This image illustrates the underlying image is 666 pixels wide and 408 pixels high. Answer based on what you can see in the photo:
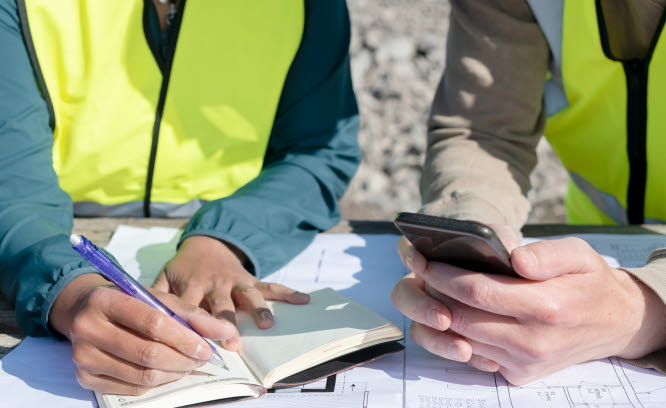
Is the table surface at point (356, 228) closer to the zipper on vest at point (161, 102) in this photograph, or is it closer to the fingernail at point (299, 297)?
the zipper on vest at point (161, 102)

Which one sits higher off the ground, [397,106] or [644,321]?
[644,321]

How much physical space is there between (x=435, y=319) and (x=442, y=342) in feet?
0.11

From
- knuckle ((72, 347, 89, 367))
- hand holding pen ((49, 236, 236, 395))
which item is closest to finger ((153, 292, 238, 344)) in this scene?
hand holding pen ((49, 236, 236, 395))

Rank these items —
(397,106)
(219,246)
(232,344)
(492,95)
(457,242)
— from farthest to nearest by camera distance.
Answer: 1. (397,106)
2. (492,95)
3. (219,246)
4. (232,344)
5. (457,242)

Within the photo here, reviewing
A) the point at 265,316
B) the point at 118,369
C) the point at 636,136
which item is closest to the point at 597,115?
the point at 636,136

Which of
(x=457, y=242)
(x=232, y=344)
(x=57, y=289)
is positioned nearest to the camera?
(x=457, y=242)

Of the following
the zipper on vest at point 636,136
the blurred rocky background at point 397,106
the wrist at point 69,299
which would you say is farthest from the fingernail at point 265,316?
the blurred rocky background at point 397,106

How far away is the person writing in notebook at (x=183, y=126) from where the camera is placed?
124cm

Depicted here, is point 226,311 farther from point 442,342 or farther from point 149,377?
point 442,342

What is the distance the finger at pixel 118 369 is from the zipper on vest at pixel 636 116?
3.16 ft

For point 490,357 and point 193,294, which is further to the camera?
point 193,294

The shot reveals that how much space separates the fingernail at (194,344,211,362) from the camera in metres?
0.88

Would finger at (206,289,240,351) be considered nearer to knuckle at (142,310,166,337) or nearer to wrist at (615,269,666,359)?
knuckle at (142,310,166,337)

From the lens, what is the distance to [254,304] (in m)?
1.05
